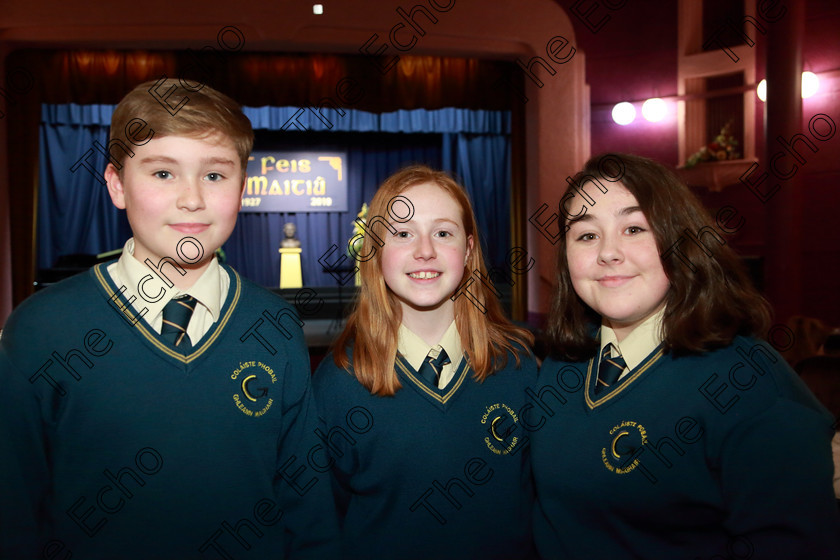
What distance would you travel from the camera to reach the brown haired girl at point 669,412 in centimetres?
101

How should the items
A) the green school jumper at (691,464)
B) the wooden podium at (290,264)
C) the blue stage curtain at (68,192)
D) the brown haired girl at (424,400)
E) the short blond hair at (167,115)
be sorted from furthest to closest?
the wooden podium at (290,264), the blue stage curtain at (68,192), the brown haired girl at (424,400), the short blond hair at (167,115), the green school jumper at (691,464)

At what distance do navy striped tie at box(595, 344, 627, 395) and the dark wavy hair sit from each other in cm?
12

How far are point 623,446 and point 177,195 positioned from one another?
997 mm

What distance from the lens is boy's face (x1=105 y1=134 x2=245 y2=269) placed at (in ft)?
3.66

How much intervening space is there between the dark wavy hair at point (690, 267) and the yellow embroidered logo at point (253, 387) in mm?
811

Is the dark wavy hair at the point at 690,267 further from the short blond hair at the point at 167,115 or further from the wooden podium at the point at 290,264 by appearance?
the wooden podium at the point at 290,264

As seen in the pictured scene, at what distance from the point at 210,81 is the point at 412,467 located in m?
7.02

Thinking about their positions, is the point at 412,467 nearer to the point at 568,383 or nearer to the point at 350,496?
the point at 350,496

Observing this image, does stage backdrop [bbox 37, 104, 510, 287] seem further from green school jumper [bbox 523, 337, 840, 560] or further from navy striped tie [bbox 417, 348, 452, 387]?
green school jumper [bbox 523, 337, 840, 560]

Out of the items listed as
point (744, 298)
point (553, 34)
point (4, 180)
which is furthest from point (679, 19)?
point (4, 180)

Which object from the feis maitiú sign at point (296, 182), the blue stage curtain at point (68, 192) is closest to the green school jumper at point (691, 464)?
the blue stage curtain at point (68, 192)

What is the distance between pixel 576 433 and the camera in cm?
124

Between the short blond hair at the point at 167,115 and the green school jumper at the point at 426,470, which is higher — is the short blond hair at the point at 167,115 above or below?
above

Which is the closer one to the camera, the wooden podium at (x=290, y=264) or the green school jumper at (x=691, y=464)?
the green school jumper at (x=691, y=464)
